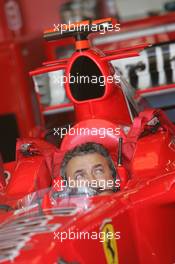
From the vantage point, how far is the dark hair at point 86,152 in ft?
10.2

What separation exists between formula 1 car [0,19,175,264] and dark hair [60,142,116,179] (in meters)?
0.07

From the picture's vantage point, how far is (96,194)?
9.65 ft

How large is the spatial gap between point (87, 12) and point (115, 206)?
16.6 feet

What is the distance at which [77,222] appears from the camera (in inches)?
100

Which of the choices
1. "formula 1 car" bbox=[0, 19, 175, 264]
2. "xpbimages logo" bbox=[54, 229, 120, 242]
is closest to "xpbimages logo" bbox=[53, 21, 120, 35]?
"formula 1 car" bbox=[0, 19, 175, 264]

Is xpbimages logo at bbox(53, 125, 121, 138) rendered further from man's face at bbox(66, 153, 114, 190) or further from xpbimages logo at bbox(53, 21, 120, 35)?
xpbimages logo at bbox(53, 21, 120, 35)

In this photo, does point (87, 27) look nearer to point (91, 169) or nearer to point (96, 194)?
point (91, 169)

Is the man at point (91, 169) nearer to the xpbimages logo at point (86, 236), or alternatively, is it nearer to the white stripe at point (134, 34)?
the xpbimages logo at point (86, 236)

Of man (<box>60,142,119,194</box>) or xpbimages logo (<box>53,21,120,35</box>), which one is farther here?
xpbimages logo (<box>53,21,120,35</box>)

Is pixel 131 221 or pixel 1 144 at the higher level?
pixel 131 221

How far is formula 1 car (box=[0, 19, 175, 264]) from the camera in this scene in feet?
8.14

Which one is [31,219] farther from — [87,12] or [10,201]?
[87,12]

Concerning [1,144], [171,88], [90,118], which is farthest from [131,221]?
[1,144]

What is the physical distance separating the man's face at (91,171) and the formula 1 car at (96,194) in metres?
0.08
